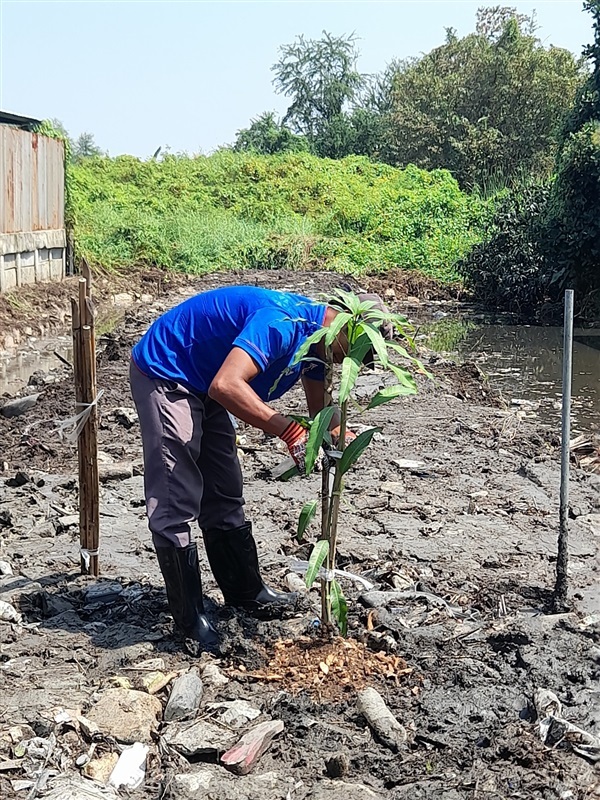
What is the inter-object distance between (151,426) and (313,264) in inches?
736

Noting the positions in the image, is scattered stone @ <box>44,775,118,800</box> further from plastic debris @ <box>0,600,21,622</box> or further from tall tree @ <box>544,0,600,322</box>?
tall tree @ <box>544,0,600,322</box>

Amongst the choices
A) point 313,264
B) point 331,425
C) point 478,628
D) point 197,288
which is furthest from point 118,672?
point 313,264

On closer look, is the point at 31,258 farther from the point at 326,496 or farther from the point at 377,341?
the point at 377,341

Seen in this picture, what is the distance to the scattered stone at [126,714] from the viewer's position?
10.6 feet

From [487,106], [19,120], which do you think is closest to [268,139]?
[487,106]

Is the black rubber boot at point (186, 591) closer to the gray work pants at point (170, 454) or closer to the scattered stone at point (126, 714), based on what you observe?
the gray work pants at point (170, 454)

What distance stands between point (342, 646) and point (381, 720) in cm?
56

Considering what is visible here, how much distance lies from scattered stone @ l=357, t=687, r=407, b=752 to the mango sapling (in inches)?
14.9

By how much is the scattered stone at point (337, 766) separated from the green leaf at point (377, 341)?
56.4 inches

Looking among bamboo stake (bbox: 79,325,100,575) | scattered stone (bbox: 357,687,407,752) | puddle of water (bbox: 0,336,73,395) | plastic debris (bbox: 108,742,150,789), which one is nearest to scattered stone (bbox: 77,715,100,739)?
plastic debris (bbox: 108,742,150,789)

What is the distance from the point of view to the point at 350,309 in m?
3.59

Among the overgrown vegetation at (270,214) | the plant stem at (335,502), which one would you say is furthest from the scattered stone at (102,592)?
the overgrown vegetation at (270,214)

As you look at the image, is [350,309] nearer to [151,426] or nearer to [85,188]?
[151,426]

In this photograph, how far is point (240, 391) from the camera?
11.5 feet
